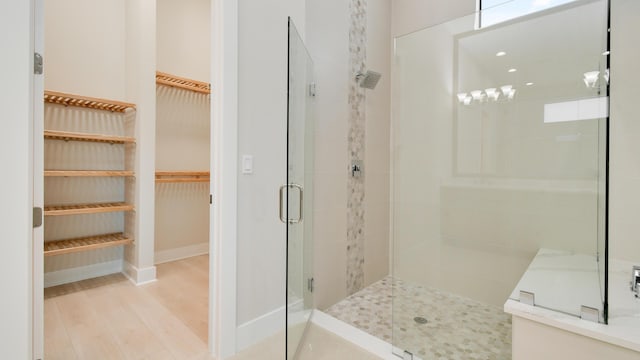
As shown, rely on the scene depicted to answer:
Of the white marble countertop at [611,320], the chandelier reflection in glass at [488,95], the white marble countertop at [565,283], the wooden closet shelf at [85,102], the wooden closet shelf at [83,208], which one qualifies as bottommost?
the white marble countertop at [611,320]

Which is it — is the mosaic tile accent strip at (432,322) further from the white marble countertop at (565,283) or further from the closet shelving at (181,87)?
the closet shelving at (181,87)

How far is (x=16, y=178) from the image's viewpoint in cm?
103

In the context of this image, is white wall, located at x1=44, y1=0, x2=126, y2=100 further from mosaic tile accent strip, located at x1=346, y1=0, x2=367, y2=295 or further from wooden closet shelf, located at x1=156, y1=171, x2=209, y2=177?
mosaic tile accent strip, located at x1=346, y1=0, x2=367, y2=295

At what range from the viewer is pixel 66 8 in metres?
2.63

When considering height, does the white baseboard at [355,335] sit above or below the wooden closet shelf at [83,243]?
below

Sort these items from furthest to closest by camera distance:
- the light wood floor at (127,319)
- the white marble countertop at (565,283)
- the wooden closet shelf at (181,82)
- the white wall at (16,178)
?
the wooden closet shelf at (181,82) → the light wood floor at (127,319) → the white marble countertop at (565,283) → the white wall at (16,178)

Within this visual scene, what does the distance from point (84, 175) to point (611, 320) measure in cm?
363

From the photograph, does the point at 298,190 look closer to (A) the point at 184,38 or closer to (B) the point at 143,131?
(B) the point at 143,131

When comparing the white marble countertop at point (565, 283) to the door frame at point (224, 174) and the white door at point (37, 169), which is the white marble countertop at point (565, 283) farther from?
the white door at point (37, 169)

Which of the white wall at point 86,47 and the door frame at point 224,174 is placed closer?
the door frame at point 224,174

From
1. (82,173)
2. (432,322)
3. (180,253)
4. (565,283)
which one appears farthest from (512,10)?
(180,253)

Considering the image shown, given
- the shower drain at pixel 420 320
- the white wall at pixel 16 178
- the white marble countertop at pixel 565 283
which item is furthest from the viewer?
Result: the shower drain at pixel 420 320

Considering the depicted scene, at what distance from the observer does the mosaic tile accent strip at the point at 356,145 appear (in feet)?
8.19

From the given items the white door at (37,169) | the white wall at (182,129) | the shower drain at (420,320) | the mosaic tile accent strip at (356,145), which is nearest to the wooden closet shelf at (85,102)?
the white wall at (182,129)
